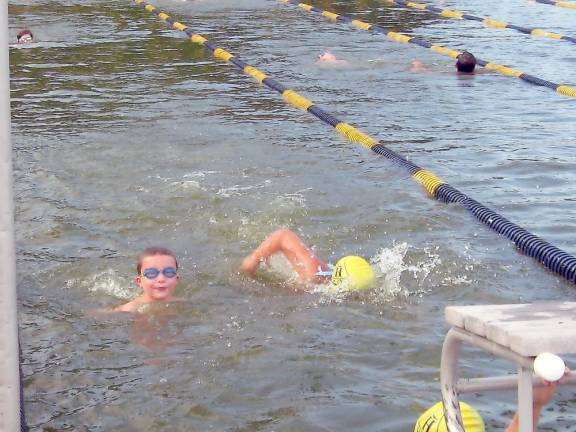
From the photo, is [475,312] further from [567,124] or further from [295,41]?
[295,41]

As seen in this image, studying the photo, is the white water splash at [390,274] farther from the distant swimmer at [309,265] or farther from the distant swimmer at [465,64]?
the distant swimmer at [465,64]

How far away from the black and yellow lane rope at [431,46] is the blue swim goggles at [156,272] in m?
6.34

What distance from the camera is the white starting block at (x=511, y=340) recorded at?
229cm

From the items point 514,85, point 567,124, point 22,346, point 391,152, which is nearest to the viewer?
point 22,346

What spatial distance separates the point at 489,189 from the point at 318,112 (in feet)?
9.52

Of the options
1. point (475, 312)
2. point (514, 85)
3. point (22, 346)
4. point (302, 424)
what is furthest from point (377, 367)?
point (514, 85)

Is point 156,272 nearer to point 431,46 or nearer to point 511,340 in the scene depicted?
point 511,340

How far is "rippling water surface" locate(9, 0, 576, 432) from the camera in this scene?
4.18 meters

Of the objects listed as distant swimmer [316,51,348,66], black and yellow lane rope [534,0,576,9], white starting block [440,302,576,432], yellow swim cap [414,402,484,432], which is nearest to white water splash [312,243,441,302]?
yellow swim cap [414,402,484,432]

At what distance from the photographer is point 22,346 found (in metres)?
4.64

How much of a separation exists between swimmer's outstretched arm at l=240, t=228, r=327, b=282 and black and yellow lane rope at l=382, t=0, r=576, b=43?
9.25 meters

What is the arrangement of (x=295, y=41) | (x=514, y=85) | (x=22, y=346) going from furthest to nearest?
(x=295, y=41) < (x=514, y=85) < (x=22, y=346)

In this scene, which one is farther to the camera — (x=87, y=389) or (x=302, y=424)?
(x=87, y=389)

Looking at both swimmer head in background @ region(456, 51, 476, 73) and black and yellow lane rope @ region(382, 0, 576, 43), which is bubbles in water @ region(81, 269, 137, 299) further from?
black and yellow lane rope @ region(382, 0, 576, 43)
